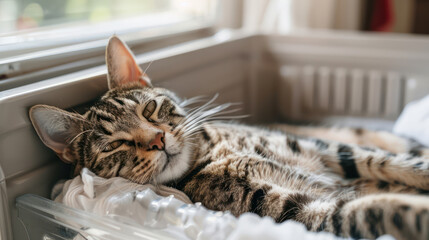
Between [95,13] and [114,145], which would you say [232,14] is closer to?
[95,13]

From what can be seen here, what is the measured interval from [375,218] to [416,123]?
0.77 m

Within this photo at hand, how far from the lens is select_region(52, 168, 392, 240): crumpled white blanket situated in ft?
2.22

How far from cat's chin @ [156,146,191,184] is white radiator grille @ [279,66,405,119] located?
955mm

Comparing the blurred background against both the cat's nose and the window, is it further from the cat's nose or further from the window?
the cat's nose

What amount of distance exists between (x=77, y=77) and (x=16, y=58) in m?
0.22

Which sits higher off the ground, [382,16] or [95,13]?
[95,13]

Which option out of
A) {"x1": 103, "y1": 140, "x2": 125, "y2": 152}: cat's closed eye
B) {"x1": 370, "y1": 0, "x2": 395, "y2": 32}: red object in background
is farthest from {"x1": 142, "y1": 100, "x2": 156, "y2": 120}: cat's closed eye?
{"x1": 370, "y1": 0, "x2": 395, "y2": 32}: red object in background

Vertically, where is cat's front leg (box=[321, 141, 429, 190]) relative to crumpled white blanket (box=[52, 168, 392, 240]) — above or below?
below

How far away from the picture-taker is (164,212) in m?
0.78

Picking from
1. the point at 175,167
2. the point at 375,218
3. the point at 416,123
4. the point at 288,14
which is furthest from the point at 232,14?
the point at 375,218

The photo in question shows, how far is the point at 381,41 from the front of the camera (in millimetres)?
1740

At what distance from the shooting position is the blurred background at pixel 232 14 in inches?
55.2

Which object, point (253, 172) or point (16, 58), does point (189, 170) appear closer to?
point (253, 172)

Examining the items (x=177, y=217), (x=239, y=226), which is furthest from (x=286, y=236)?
(x=177, y=217)
